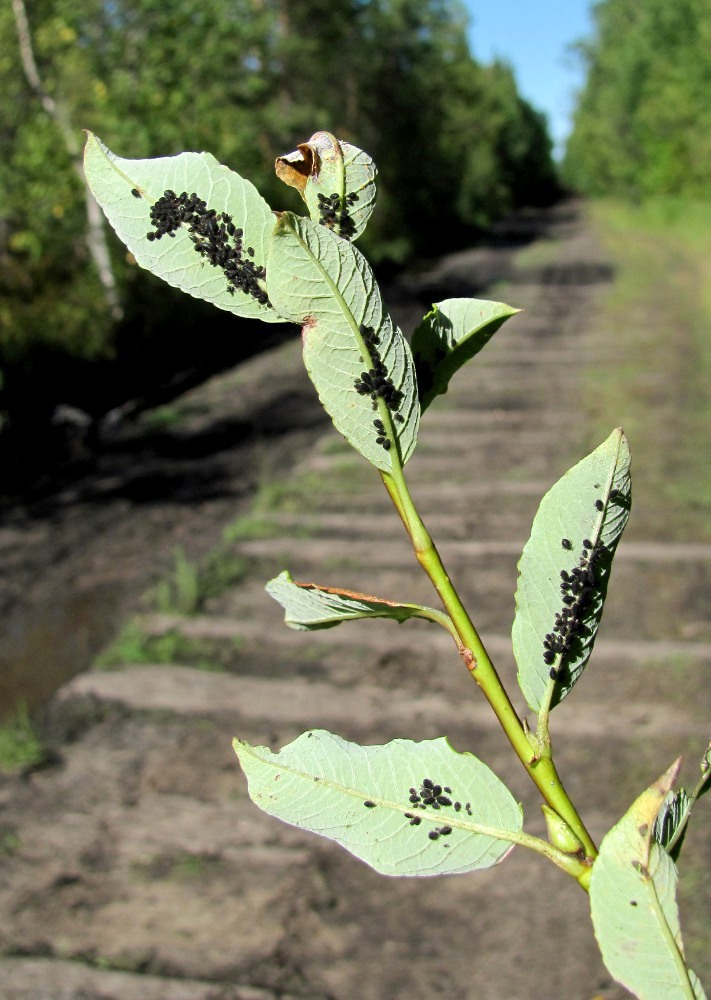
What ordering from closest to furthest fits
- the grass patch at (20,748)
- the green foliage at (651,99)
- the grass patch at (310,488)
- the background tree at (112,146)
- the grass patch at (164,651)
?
the grass patch at (20,748), the grass patch at (164,651), the grass patch at (310,488), the background tree at (112,146), the green foliage at (651,99)

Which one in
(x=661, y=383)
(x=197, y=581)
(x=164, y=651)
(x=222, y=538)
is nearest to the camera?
(x=164, y=651)

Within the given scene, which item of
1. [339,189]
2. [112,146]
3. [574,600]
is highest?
[112,146]

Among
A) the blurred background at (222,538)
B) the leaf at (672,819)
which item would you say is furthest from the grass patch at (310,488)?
the leaf at (672,819)

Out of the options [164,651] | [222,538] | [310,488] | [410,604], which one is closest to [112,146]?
[310,488]

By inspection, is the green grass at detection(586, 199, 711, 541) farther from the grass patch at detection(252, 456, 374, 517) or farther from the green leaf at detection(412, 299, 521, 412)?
the green leaf at detection(412, 299, 521, 412)

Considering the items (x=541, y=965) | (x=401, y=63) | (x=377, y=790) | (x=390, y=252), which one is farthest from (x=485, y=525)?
(x=401, y=63)

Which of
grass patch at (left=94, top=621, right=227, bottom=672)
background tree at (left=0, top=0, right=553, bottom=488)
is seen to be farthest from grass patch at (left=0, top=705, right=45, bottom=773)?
background tree at (left=0, top=0, right=553, bottom=488)

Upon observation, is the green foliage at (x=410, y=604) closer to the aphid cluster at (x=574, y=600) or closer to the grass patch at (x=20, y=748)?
the aphid cluster at (x=574, y=600)

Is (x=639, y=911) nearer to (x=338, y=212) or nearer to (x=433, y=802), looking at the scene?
(x=433, y=802)
